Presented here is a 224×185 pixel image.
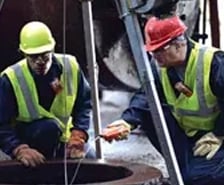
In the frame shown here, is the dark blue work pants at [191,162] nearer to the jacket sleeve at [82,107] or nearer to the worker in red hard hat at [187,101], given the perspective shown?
the worker in red hard hat at [187,101]

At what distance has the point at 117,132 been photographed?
17.3 ft

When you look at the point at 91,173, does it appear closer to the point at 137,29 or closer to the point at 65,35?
the point at 137,29

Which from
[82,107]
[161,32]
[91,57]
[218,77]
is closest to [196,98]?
[218,77]

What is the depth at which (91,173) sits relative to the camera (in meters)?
5.35

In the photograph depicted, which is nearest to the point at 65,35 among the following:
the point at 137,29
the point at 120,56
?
the point at 120,56

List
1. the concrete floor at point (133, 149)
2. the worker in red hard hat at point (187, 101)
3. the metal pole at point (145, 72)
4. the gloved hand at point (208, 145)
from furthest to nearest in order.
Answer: the concrete floor at point (133, 149) < the gloved hand at point (208, 145) < the worker in red hard hat at point (187, 101) < the metal pole at point (145, 72)

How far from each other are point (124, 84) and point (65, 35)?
4.04ft

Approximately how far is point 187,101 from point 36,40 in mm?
911

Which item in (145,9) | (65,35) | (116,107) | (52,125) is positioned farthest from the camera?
(116,107)

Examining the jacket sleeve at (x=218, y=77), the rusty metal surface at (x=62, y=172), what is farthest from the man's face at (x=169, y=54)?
the rusty metal surface at (x=62, y=172)

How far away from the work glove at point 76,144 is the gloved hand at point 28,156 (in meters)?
0.30

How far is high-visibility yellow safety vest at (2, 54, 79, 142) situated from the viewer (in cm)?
579

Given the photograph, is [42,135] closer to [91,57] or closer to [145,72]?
[91,57]

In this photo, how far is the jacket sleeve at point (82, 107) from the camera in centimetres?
597
